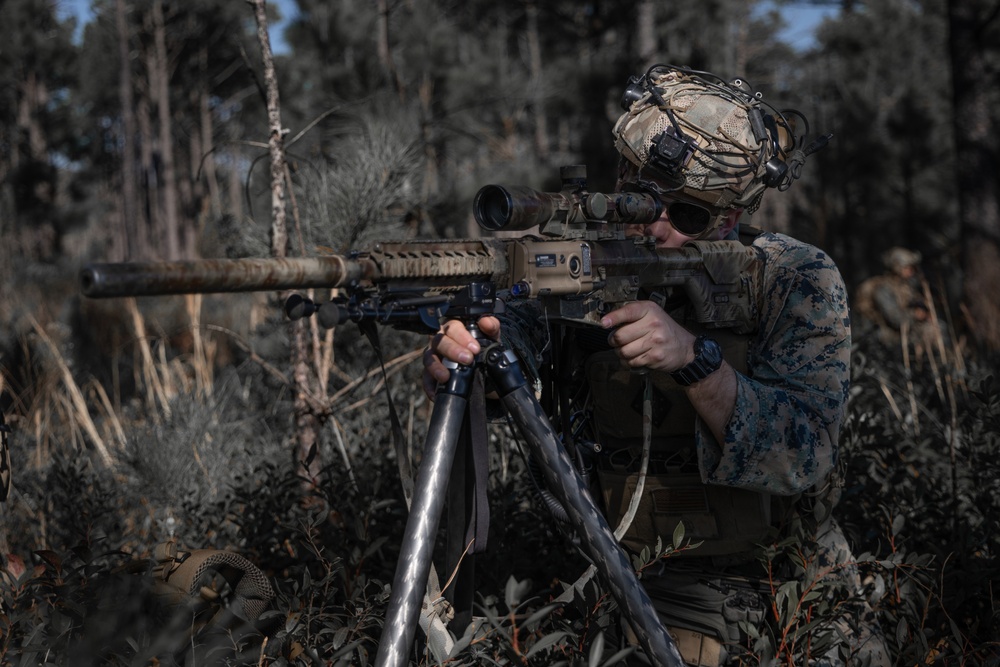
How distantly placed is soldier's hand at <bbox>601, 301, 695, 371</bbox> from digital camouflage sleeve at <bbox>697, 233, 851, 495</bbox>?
190mm

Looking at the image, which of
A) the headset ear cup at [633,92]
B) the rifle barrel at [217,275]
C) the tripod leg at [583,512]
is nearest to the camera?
the rifle barrel at [217,275]

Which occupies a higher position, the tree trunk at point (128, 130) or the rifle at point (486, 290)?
the tree trunk at point (128, 130)

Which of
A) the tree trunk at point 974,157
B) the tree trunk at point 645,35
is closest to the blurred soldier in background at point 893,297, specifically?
the tree trunk at point 974,157

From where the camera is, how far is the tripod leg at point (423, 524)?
1.45 meters

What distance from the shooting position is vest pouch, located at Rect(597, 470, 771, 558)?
2074 millimetres

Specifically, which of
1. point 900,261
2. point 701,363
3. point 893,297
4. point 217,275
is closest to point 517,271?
point 701,363

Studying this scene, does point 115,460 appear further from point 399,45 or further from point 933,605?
point 399,45

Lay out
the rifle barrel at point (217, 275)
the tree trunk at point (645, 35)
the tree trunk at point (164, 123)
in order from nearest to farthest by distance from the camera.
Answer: the rifle barrel at point (217, 275), the tree trunk at point (645, 35), the tree trunk at point (164, 123)

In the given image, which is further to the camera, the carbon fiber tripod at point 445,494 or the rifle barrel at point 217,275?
the carbon fiber tripod at point 445,494

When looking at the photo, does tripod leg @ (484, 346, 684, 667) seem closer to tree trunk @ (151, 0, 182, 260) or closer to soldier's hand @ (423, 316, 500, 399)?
soldier's hand @ (423, 316, 500, 399)

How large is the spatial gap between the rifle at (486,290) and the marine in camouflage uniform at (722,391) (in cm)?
16

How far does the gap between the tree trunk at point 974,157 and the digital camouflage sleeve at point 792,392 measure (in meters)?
6.45

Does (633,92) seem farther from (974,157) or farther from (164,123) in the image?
(164,123)

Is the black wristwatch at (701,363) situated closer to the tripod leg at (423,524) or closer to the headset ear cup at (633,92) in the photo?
the tripod leg at (423,524)
